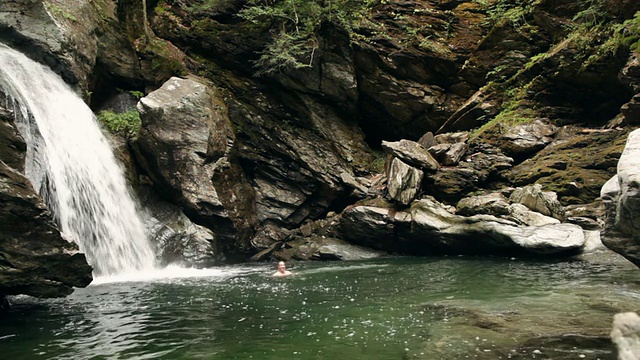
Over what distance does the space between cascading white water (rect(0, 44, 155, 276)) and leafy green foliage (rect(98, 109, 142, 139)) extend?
0.84 metres

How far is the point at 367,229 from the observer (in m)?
20.7

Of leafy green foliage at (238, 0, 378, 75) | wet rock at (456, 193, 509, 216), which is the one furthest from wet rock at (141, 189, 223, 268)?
wet rock at (456, 193, 509, 216)

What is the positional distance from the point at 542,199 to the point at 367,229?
25.0ft

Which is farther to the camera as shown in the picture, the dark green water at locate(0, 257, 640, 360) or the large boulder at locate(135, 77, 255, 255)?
the large boulder at locate(135, 77, 255, 255)

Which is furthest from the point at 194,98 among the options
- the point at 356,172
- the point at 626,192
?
the point at 626,192

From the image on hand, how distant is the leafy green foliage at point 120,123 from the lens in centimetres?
1994

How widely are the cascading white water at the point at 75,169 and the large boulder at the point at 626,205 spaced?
14759 millimetres

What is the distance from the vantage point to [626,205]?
719 cm

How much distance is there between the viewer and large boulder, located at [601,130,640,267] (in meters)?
6.91

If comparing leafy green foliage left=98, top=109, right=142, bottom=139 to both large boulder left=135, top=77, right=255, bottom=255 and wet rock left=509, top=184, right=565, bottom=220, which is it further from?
wet rock left=509, top=184, right=565, bottom=220

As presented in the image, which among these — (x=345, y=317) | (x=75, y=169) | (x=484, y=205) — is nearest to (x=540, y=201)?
(x=484, y=205)

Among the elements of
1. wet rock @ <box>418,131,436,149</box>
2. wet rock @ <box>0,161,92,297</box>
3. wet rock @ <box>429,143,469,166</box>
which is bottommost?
wet rock @ <box>0,161,92,297</box>

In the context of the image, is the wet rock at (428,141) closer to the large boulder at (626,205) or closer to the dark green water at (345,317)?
the dark green water at (345,317)

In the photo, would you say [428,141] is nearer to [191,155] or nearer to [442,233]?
[442,233]
